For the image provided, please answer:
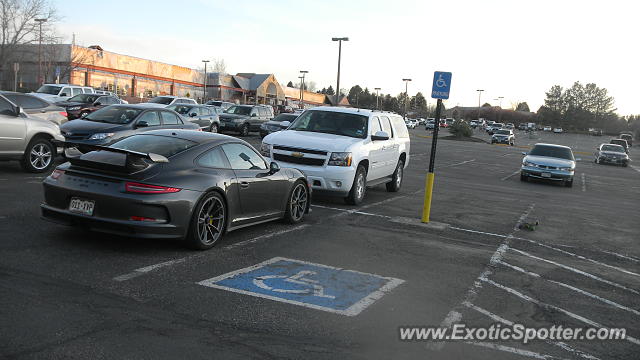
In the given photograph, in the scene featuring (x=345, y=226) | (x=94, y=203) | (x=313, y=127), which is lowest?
(x=345, y=226)

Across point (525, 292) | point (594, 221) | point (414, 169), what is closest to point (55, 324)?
point (525, 292)

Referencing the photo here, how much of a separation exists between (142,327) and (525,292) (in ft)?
13.5

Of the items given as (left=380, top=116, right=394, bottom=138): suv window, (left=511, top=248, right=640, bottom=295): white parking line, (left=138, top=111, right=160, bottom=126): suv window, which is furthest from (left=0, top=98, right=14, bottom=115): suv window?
(left=511, top=248, right=640, bottom=295): white parking line

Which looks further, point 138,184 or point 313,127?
point 313,127

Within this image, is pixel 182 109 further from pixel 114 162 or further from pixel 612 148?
pixel 612 148

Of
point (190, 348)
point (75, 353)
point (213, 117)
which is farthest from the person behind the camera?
point (213, 117)

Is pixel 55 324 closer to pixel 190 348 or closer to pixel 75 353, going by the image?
pixel 75 353

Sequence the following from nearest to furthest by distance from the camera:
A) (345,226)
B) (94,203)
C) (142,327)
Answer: (142,327), (94,203), (345,226)

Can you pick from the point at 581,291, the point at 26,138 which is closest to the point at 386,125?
the point at 581,291

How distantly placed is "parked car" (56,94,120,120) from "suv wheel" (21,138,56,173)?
12087mm

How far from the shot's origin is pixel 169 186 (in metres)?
6.48

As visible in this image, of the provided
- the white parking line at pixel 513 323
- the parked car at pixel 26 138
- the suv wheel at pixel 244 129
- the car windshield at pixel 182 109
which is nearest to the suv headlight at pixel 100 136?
the parked car at pixel 26 138

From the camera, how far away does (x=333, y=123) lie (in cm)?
→ 1250

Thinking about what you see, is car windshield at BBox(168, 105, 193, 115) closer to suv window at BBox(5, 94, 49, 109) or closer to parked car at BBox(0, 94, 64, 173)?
suv window at BBox(5, 94, 49, 109)
